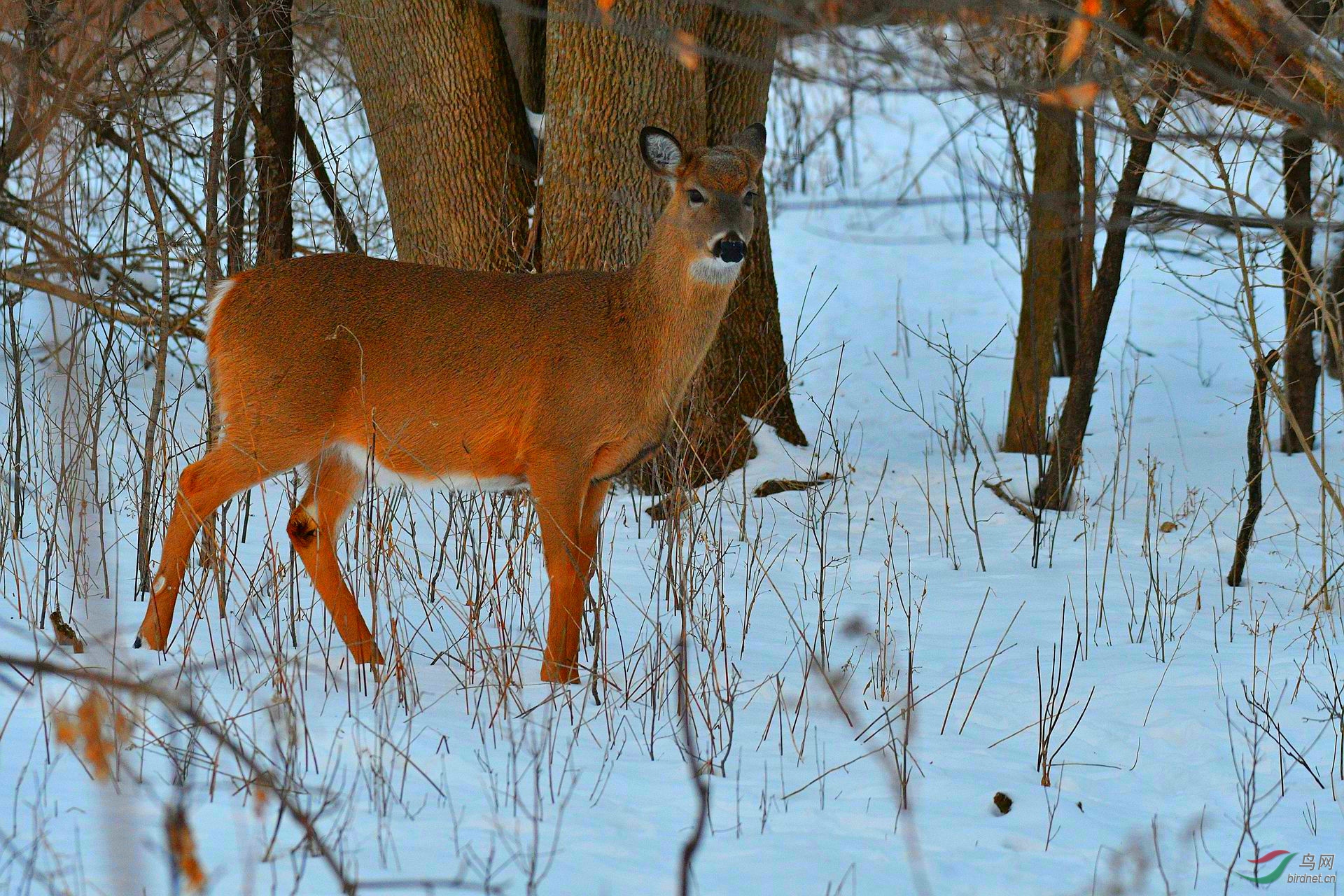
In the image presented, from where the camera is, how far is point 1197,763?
4.30 meters

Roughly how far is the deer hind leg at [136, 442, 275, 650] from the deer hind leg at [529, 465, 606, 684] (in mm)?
1002

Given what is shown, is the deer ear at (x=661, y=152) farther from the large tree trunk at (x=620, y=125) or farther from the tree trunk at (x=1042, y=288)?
the tree trunk at (x=1042, y=288)

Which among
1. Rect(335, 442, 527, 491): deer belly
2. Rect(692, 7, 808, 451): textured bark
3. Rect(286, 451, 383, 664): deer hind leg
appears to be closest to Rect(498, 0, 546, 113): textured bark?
Rect(692, 7, 808, 451): textured bark

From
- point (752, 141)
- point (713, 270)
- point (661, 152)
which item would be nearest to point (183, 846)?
point (713, 270)

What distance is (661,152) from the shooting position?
5492 mm

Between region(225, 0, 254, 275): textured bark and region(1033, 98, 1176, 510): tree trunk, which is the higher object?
region(225, 0, 254, 275): textured bark

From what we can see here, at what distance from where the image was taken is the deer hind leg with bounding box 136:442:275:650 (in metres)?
4.85

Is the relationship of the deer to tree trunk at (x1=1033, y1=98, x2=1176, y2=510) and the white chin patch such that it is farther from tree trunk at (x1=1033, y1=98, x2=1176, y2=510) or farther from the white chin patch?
tree trunk at (x1=1033, y1=98, x2=1176, y2=510)

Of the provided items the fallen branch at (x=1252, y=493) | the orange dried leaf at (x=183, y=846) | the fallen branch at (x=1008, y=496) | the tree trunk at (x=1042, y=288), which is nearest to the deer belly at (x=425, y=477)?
the orange dried leaf at (x=183, y=846)

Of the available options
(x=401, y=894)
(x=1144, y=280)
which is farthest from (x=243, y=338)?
(x=1144, y=280)

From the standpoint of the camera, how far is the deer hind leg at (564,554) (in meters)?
4.88

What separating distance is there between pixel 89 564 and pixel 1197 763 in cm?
448

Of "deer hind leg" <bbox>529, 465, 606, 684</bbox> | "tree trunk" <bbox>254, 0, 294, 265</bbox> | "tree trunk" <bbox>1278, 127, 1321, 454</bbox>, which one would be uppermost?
"tree trunk" <bbox>254, 0, 294, 265</bbox>

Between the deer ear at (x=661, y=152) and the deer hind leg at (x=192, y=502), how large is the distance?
190 centimetres
